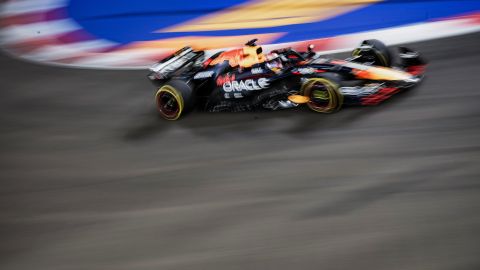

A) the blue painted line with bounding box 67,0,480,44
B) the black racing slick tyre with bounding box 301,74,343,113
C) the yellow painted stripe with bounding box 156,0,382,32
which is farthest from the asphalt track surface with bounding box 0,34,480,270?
the yellow painted stripe with bounding box 156,0,382,32

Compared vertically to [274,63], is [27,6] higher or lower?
higher

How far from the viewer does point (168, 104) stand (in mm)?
5613

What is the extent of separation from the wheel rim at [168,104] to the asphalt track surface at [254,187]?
5.9 inches

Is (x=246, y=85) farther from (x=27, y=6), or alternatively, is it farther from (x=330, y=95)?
(x=27, y=6)

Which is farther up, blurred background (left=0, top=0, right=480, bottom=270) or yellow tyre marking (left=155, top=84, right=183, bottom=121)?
yellow tyre marking (left=155, top=84, right=183, bottom=121)

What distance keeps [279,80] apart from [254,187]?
5.30 ft

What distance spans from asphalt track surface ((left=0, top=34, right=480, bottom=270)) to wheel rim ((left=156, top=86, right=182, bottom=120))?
0.49 feet

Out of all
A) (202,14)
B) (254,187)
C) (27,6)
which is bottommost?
(254,187)

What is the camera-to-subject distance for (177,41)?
8500mm

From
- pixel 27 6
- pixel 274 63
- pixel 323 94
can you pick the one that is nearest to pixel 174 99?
pixel 274 63

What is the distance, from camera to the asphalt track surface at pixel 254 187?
10.8 feet

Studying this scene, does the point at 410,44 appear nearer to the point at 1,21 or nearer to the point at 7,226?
the point at 7,226

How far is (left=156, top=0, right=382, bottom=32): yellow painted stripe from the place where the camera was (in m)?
8.27

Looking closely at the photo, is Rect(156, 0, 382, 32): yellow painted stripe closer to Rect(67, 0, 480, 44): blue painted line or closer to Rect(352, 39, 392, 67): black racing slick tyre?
Rect(67, 0, 480, 44): blue painted line
